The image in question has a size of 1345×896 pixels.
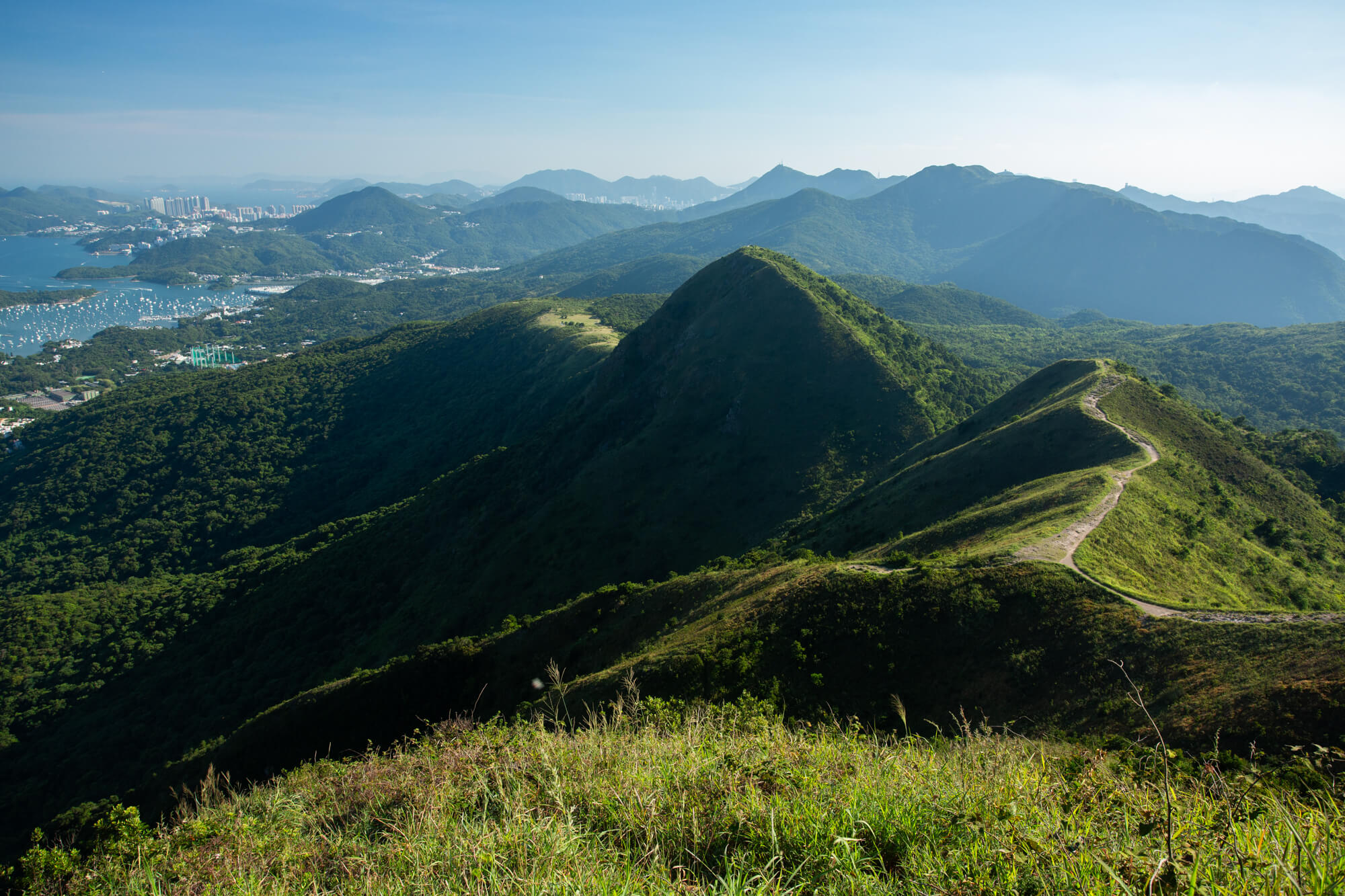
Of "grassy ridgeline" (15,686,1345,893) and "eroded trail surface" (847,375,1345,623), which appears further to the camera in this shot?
"eroded trail surface" (847,375,1345,623)

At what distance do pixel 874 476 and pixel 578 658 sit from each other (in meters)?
34.8

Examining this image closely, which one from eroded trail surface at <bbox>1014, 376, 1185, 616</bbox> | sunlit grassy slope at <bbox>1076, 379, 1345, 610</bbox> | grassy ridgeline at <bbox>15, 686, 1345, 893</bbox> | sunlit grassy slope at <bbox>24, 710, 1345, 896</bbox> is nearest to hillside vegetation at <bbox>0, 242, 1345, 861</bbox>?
sunlit grassy slope at <bbox>1076, 379, 1345, 610</bbox>

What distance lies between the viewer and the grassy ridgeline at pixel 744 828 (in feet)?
19.1

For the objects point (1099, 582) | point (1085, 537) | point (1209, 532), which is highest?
point (1085, 537)

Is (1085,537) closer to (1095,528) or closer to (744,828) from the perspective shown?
(1095,528)

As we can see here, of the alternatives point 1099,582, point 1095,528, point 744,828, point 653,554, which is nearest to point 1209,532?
point 1095,528

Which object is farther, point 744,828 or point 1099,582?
point 1099,582

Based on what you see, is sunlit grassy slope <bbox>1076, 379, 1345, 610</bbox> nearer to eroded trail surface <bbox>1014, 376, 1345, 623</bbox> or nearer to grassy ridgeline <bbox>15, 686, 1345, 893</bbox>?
eroded trail surface <bbox>1014, 376, 1345, 623</bbox>

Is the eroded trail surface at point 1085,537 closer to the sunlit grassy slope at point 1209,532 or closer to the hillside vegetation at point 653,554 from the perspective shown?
the sunlit grassy slope at point 1209,532

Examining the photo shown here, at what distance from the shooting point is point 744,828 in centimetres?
772

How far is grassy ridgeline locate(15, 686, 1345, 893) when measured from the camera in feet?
19.1

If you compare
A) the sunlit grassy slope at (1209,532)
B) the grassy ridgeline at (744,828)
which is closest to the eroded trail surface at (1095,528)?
the sunlit grassy slope at (1209,532)

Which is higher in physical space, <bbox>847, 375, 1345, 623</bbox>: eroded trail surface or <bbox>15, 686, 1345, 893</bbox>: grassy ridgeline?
<bbox>15, 686, 1345, 893</bbox>: grassy ridgeline

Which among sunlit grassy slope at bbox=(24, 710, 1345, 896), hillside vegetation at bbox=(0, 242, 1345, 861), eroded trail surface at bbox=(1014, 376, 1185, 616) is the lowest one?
hillside vegetation at bbox=(0, 242, 1345, 861)
